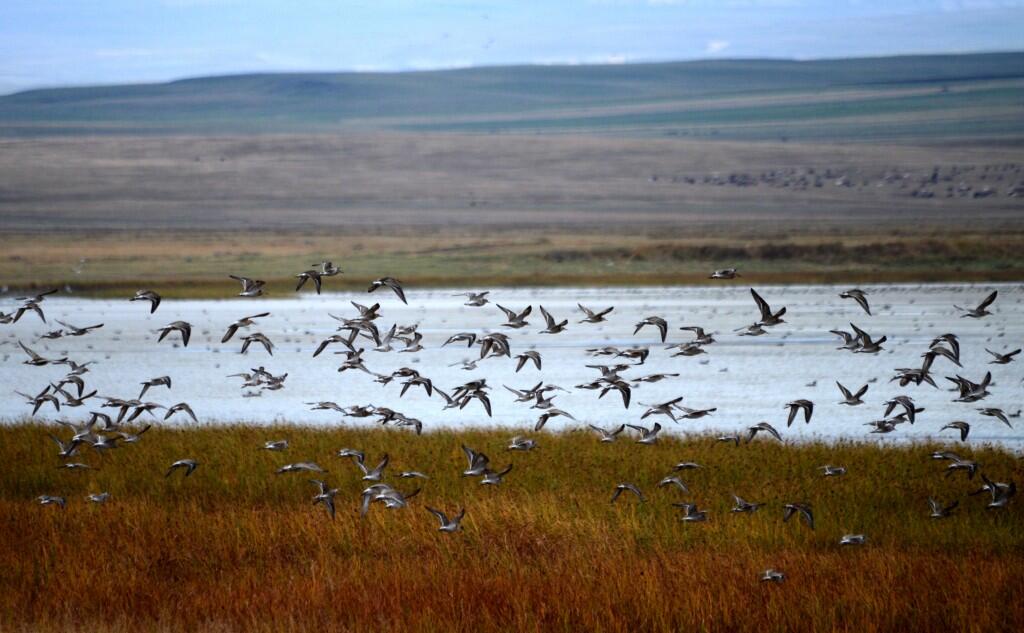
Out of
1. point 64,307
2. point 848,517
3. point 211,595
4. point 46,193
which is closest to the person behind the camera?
point 211,595

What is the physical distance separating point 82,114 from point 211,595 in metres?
177

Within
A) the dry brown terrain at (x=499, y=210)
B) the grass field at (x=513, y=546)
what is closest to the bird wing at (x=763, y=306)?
the grass field at (x=513, y=546)

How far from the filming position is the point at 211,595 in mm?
10531

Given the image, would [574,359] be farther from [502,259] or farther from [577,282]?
[502,259]

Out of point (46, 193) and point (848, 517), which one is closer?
point (848, 517)

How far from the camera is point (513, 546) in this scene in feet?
38.9

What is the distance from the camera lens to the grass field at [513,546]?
10070mm

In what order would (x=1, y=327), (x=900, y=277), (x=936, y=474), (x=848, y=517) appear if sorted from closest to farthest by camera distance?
(x=848, y=517), (x=936, y=474), (x=1, y=327), (x=900, y=277)

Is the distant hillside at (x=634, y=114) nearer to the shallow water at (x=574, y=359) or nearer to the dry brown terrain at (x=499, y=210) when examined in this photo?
the dry brown terrain at (x=499, y=210)

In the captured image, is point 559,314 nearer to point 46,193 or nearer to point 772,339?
point 772,339

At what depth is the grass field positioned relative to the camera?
33.0 feet

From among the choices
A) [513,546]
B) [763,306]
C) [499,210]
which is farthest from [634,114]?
[763,306]

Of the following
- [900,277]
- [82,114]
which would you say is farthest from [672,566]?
[82,114]

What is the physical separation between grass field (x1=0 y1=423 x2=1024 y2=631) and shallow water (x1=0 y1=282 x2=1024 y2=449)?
3526 millimetres
